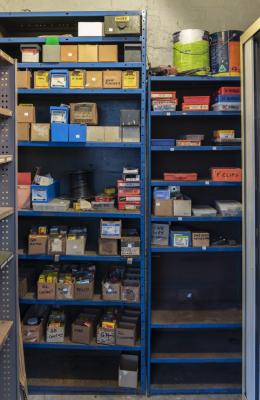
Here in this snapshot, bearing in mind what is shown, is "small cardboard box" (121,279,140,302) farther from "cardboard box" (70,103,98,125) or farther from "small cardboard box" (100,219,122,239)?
"cardboard box" (70,103,98,125)

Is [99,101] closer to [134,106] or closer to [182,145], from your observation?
[134,106]

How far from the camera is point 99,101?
339 cm

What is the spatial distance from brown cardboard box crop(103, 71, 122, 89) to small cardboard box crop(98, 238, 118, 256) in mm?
1117

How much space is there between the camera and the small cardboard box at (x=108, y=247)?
3.02m

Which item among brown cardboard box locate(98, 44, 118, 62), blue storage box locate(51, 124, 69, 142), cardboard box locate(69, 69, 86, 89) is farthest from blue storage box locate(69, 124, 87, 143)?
brown cardboard box locate(98, 44, 118, 62)

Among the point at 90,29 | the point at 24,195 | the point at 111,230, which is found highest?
the point at 90,29

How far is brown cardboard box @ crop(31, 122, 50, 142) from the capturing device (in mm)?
2975

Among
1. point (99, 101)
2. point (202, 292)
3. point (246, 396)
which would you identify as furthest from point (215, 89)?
point (246, 396)

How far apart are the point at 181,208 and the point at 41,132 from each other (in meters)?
1.15

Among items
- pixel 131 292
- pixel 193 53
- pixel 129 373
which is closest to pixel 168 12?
pixel 193 53

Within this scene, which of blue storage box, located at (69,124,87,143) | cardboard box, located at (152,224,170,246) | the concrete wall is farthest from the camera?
the concrete wall

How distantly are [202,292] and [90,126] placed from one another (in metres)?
1.68

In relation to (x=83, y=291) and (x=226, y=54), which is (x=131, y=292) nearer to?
(x=83, y=291)

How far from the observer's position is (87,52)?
2961 millimetres
